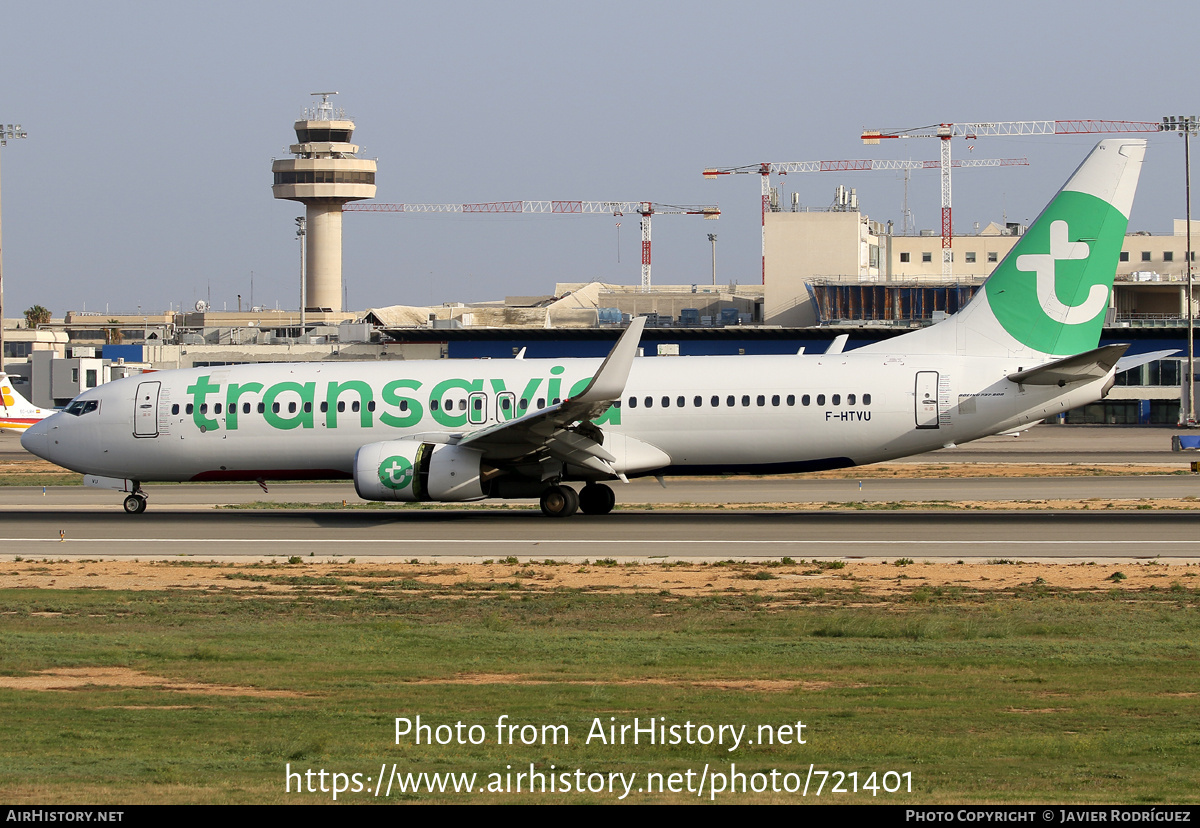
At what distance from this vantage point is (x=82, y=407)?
107 ft

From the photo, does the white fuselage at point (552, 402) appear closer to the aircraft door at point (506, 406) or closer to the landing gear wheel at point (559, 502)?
the aircraft door at point (506, 406)

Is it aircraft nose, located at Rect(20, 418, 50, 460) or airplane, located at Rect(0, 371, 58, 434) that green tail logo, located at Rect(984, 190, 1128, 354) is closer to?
aircraft nose, located at Rect(20, 418, 50, 460)

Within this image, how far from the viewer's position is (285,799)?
808 centimetres

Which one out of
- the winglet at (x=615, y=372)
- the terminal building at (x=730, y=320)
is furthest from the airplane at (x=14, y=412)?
the winglet at (x=615, y=372)

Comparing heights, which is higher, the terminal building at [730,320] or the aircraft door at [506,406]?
the terminal building at [730,320]

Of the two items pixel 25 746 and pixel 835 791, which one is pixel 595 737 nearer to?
pixel 835 791

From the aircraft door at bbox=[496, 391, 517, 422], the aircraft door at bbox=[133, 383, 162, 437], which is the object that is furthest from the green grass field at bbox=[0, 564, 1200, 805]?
the aircraft door at bbox=[133, 383, 162, 437]

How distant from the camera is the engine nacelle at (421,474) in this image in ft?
91.0

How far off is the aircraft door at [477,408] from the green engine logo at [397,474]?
2.92 meters

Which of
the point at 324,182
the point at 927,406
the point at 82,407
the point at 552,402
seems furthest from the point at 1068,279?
the point at 324,182

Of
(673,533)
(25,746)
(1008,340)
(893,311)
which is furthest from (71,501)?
(893,311)

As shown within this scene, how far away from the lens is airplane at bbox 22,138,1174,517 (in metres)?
27.9

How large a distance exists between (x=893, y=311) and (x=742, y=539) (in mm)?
73634

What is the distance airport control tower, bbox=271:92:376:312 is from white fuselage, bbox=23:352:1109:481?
137605mm
